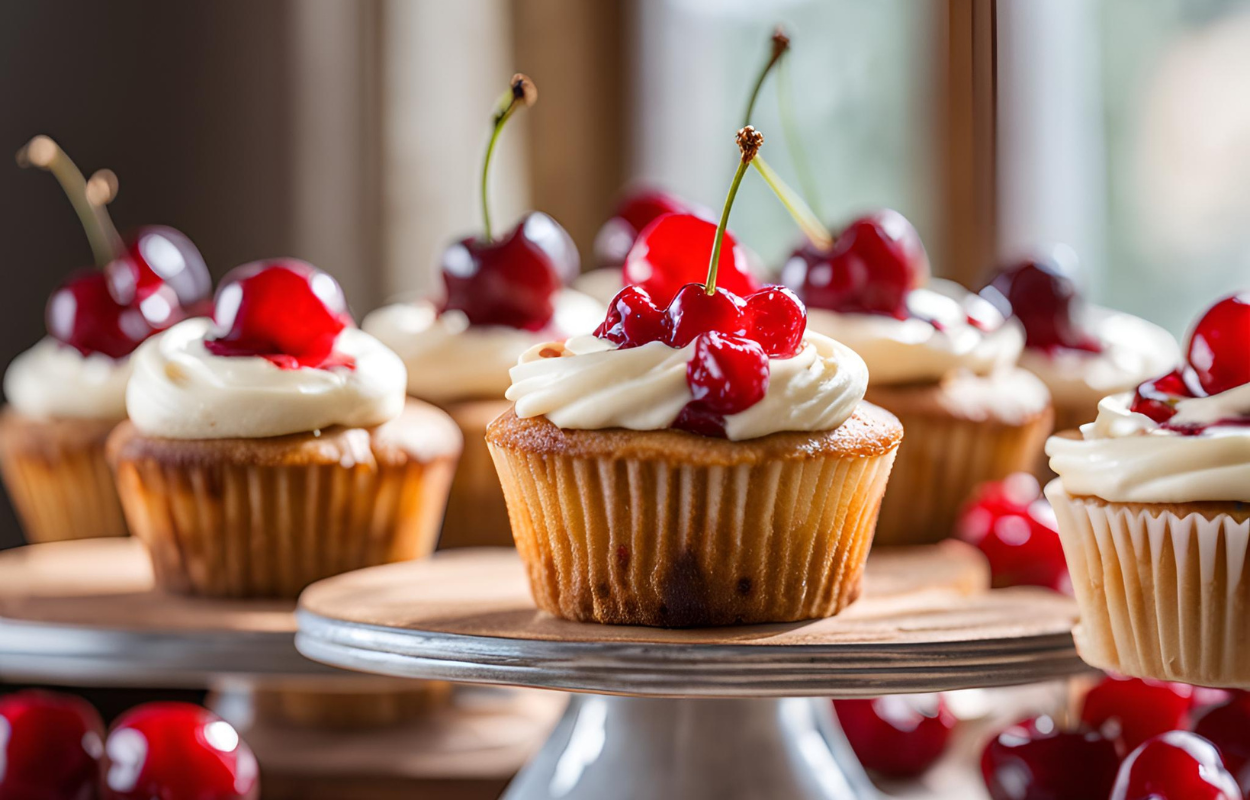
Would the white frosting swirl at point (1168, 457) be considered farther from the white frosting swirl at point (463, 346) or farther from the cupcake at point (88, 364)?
the cupcake at point (88, 364)

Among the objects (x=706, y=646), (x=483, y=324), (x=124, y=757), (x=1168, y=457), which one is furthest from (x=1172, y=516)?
(x=124, y=757)

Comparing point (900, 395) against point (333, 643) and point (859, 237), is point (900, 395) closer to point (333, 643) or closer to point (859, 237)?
point (859, 237)

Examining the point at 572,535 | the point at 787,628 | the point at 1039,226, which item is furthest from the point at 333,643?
the point at 1039,226

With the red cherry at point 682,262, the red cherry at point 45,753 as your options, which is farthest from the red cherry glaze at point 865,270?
the red cherry at point 45,753

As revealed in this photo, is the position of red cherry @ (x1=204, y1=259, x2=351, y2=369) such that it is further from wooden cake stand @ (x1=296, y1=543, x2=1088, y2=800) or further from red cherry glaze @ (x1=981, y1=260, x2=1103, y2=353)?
red cherry glaze @ (x1=981, y1=260, x2=1103, y2=353)

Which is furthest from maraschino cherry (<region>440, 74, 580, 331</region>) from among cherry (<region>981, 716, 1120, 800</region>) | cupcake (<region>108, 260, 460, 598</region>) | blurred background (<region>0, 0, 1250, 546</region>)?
blurred background (<region>0, 0, 1250, 546</region>)

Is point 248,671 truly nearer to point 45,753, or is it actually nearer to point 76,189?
point 45,753
